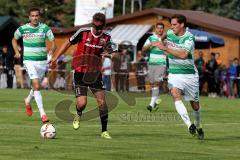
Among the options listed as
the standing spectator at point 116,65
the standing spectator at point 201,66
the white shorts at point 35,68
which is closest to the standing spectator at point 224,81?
the standing spectator at point 201,66

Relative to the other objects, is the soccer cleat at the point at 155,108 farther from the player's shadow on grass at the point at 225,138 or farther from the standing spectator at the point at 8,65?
the standing spectator at the point at 8,65

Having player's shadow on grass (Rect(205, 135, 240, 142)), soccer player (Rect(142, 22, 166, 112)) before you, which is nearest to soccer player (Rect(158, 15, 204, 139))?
player's shadow on grass (Rect(205, 135, 240, 142))

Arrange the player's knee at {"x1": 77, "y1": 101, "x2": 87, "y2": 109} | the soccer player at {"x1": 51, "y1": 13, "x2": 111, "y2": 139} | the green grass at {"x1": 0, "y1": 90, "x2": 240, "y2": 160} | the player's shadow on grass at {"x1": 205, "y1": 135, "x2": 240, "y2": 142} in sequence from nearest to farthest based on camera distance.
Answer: the green grass at {"x1": 0, "y1": 90, "x2": 240, "y2": 160}, the soccer player at {"x1": 51, "y1": 13, "x2": 111, "y2": 139}, the player's shadow on grass at {"x1": 205, "y1": 135, "x2": 240, "y2": 142}, the player's knee at {"x1": 77, "y1": 101, "x2": 87, "y2": 109}

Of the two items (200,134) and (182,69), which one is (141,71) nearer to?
(182,69)

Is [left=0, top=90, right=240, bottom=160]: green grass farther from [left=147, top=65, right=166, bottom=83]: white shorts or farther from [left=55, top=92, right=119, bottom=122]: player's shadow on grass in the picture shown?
[left=147, top=65, right=166, bottom=83]: white shorts

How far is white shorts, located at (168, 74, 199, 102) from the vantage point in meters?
18.0

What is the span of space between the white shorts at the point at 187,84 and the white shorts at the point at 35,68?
9.66ft

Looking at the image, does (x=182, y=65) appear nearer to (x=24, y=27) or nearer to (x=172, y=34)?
(x=172, y=34)

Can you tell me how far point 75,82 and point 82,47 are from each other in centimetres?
71

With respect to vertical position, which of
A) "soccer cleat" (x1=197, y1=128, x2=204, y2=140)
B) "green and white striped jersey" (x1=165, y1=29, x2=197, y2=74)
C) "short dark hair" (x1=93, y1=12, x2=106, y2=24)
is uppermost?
"short dark hair" (x1=93, y1=12, x2=106, y2=24)

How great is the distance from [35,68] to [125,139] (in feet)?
10.3

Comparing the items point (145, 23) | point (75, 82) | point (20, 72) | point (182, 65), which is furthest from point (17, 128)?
point (145, 23)

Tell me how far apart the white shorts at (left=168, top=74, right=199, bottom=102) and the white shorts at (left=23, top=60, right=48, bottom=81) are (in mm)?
2944

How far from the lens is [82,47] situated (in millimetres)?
17922
